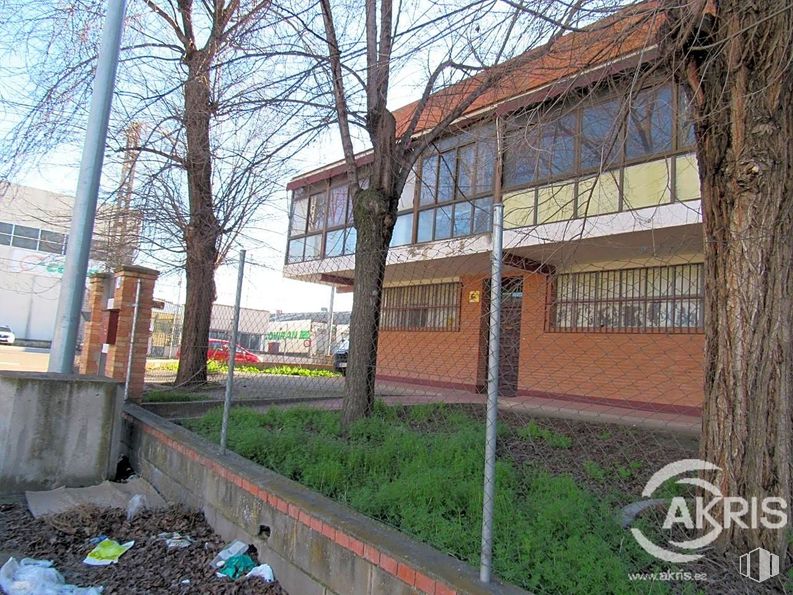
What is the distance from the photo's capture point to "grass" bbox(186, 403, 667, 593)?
2439mm

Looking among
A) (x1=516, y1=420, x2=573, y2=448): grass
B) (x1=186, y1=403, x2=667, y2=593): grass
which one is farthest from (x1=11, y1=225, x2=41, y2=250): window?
(x1=516, y1=420, x2=573, y2=448): grass

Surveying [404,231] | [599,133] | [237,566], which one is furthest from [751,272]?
[404,231]

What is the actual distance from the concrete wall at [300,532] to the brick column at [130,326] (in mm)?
2314

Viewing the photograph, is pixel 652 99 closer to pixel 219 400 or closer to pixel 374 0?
pixel 374 0

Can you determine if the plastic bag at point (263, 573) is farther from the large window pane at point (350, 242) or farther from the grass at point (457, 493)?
the large window pane at point (350, 242)

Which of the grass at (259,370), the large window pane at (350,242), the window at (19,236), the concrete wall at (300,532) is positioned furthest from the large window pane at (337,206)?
the window at (19,236)

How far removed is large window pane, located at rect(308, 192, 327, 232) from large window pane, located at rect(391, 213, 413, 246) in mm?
2996

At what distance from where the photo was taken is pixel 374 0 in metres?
5.78

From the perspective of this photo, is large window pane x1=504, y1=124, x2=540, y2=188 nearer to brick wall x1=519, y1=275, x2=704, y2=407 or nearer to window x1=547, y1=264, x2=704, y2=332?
window x1=547, y1=264, x2=704, y2=332

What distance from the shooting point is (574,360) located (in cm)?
1122

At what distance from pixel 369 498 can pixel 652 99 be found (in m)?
3.71

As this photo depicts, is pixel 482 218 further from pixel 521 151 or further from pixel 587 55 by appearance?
pixel 587 55

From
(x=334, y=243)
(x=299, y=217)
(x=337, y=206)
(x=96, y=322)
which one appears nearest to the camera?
(x=96, y=322)
